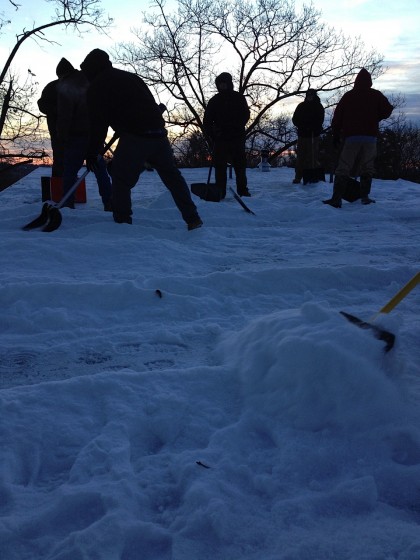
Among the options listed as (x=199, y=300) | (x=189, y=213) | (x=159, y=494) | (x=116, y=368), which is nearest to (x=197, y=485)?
(x=159, y=494)

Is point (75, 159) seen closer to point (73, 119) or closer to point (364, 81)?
point (73, 119)

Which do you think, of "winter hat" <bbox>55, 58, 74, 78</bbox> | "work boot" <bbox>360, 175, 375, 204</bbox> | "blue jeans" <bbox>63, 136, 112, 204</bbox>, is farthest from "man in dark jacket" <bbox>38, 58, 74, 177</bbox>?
"work boot" <bbox>360, 175, 375, 204</bbox>

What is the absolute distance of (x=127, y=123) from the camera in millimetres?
4980

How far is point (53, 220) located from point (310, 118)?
254 inches

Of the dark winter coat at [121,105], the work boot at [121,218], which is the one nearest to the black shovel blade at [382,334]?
the dark winter coat at [121,105]

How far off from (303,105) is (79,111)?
17.6ft

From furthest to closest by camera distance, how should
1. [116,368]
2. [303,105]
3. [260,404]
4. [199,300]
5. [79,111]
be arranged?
Answer: [303,105] → [79,111] → [199,300] → [116,368] → [260,404]

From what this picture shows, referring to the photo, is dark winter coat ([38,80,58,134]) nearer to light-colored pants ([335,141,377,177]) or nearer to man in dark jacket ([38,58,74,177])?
man in dark jacket ([38,58,74,177])

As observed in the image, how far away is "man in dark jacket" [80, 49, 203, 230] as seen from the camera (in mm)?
4941

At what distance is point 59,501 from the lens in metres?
1.56

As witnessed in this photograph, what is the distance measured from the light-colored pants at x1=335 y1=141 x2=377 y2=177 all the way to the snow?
3.88 metres

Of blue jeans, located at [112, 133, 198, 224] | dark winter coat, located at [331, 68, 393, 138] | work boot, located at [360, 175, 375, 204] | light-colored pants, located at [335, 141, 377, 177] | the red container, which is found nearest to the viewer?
blue jeans, located at [112, 133, 198, 224]

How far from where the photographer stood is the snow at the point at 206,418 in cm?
146

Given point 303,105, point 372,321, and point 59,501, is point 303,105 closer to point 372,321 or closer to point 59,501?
point 372,321
